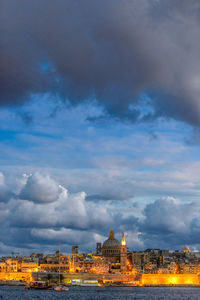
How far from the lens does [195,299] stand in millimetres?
102812

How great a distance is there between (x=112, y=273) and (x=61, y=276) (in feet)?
65.6

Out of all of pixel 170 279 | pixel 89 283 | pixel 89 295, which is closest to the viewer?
pixel 89 295

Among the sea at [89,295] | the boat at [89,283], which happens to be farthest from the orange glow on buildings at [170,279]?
the sea at [89,295]

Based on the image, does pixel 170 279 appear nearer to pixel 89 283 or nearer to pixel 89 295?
pixel 89 283

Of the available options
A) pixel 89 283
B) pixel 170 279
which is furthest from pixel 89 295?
pixel 170 279

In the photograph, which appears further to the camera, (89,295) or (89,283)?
(89,283)

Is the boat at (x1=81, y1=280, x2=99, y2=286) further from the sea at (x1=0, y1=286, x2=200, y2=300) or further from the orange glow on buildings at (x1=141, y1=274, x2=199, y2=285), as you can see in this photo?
the sea at (x1=0, y1=286, x2=200, y2=300)

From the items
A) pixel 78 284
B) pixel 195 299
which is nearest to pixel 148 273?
pixel 78 284

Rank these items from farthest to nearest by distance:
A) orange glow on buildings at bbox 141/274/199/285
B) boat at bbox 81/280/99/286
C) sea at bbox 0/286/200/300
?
orange glow on buildings at bbox 141/274/199/285 → boat at bbox 81/280/99/286 → sea at bbox 0/286/200/300

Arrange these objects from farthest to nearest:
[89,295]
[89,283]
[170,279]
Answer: [170,279]
[89,283]
[89,295]

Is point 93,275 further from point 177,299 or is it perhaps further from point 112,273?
point 177,299

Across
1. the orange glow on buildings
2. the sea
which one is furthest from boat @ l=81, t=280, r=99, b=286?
the sea

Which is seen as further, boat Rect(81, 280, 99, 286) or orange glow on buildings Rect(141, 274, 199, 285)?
orange glow on buildings Rect(141, 274, 199, 285)

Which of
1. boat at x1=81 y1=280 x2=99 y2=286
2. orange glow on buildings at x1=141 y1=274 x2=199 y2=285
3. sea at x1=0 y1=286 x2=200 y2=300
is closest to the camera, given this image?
sea at x1=0 y1=286 x2=200 y2=300
